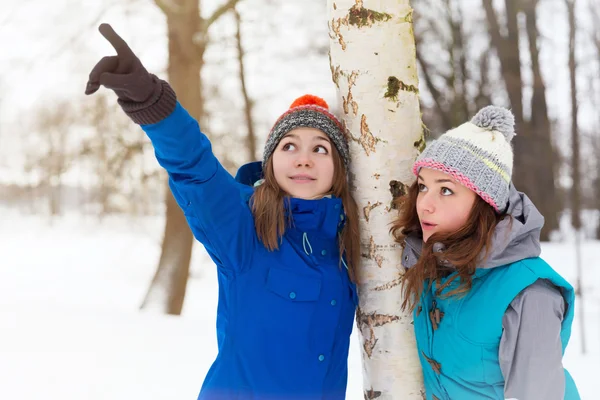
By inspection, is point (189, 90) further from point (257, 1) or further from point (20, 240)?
point (20, 240)

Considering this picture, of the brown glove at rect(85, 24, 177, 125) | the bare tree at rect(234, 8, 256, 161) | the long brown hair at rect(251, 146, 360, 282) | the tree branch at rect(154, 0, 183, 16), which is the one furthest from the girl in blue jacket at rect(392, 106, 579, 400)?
the bare tree at rect(234, 8, 256, 161)

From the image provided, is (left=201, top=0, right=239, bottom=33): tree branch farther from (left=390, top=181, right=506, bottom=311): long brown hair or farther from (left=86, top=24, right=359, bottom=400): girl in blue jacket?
(left=390, top=181, right=506, bottom=311): long brown hair

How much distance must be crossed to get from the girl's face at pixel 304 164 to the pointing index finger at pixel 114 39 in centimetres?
70

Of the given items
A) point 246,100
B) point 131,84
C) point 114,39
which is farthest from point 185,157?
point 246,100

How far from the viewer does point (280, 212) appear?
182cm

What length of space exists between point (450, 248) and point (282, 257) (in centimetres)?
56

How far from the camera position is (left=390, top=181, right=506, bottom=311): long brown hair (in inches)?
64.0

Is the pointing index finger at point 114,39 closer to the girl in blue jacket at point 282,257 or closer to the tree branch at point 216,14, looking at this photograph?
the girl in blue jacket at point 282,257

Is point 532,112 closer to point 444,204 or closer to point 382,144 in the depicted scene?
point 382,144

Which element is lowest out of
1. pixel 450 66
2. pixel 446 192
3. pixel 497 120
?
pixel 446 192

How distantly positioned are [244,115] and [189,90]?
385 centimetres

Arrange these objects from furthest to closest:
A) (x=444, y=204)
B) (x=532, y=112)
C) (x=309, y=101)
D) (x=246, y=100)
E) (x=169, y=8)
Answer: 1. (x=532, y=112)
2. (x=246, y=100)
3. (x=169, y=8)
4. (x=309, y=101)
5. (x=444, y=204)

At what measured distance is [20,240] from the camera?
1869 cm

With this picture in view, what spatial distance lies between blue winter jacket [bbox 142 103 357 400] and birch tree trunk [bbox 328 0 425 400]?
165 mm
